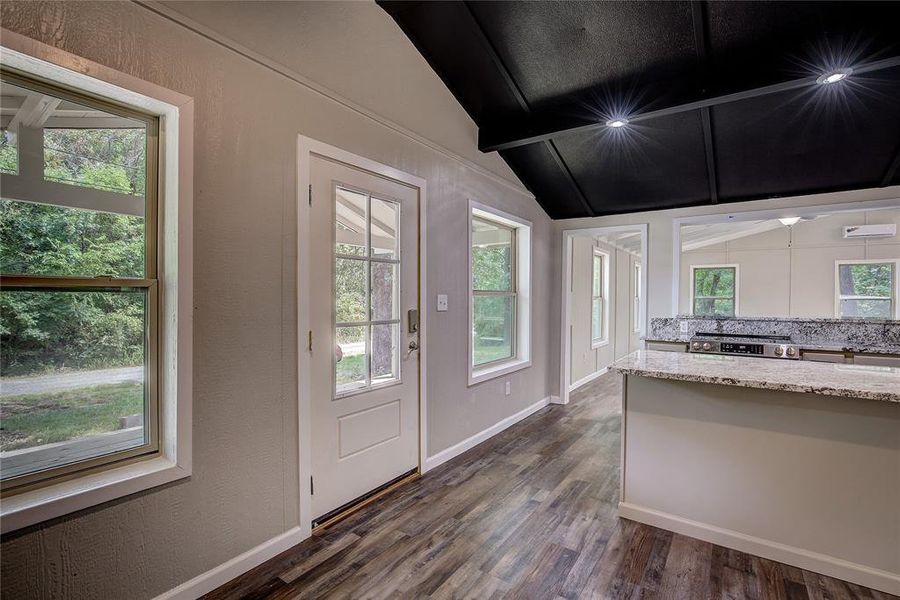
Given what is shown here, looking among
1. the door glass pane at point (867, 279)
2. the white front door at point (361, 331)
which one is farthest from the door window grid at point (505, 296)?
the door glass pane at point (867, 279)

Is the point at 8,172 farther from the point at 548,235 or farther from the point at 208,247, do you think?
the point at 548,235

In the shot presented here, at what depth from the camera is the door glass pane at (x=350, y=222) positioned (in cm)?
223

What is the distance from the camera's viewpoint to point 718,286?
6.37 metres

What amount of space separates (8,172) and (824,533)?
3529 millimetres

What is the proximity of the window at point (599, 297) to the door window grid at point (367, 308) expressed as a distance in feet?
12.9

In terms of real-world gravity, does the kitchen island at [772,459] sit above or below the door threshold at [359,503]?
above

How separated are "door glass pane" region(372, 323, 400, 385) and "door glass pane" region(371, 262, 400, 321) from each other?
7 centimetres

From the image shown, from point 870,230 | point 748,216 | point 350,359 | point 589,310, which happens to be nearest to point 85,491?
point 350,359

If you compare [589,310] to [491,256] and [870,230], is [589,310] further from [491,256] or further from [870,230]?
[870,230]

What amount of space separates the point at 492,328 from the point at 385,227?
1.77 meters

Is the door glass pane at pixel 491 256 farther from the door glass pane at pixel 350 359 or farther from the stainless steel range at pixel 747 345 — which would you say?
the stainless steel range at pixel 747 345

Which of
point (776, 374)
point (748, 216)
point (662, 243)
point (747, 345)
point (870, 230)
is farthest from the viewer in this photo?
point (870, 230)

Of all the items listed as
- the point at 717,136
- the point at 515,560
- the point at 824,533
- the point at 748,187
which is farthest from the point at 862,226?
the point at 515,560

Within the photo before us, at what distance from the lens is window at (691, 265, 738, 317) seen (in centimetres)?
563
